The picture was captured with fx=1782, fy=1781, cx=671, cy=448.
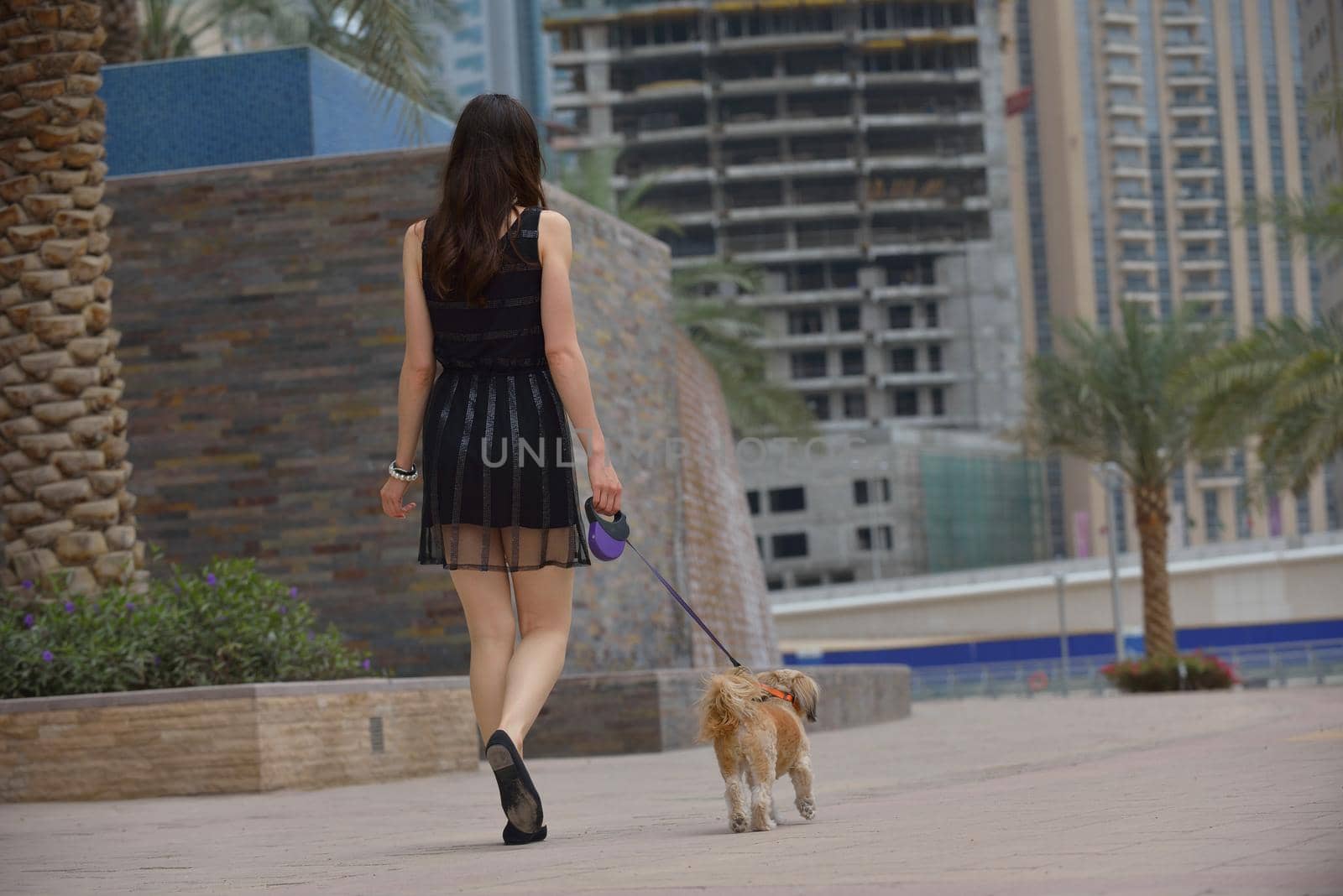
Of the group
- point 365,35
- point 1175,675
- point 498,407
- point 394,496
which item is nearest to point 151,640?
point 394,496

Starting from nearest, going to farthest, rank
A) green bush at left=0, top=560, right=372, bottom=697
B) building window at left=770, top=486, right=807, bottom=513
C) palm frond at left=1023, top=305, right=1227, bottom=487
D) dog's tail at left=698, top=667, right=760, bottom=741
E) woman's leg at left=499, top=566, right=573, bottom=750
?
woman's leg at left=499, top=566, right=573, bottom=750 → dog's tail at left=698, top=667, right=760, bottom=741 → green bush at left=0, top=560, right=372, bottom=697 → palm frond at left=1023, top=305, right=1227, bottom=487 → building window at left=770, top=486, right=807, bottom=513

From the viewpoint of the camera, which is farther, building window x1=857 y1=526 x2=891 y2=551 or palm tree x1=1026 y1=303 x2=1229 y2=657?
building window x1=857 y1=526 x2=891 y2=551

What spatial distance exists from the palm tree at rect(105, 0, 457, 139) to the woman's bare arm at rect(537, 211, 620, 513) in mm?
8287

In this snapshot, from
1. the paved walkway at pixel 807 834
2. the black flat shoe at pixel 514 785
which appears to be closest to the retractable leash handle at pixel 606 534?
the black flat shoe at pixel 514 785

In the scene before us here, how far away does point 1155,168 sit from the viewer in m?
138

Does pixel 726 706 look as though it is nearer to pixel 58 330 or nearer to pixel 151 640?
pixel 151 640

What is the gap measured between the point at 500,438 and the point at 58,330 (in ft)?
21.5

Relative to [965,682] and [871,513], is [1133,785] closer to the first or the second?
[965,682]

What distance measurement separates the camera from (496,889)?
12.8 ft

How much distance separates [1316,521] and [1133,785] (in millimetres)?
140299

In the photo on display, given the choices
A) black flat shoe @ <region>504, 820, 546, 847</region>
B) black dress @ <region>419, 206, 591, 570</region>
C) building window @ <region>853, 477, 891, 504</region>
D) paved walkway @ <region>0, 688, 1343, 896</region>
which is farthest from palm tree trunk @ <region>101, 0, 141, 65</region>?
building window @ <region>853, 477, 891, 504</region>

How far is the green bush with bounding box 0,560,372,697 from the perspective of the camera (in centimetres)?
971

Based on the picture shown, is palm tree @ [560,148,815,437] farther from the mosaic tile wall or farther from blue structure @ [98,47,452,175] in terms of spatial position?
the mosaic tile wall

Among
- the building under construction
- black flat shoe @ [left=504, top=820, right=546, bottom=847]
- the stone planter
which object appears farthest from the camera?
the building under construction
